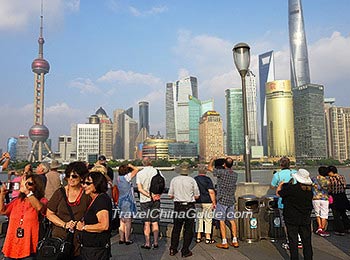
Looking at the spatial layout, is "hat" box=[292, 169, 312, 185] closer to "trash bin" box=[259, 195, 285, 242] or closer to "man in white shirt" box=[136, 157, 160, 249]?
"trash bin" box=[259, 195, 285, 242]

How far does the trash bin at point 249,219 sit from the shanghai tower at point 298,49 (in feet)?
652

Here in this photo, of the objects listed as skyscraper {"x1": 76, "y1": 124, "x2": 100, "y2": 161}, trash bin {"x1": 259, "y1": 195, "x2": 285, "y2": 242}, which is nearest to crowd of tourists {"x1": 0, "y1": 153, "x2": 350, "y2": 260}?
trash bin {"x1": 259, "y1": 195, "x2": 285, "y2": 242}

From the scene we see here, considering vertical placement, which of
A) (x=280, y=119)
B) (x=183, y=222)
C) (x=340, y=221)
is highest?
(x=280, y=119)

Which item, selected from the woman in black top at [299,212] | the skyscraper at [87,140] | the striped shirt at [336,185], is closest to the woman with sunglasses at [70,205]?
the woman in black top at [299,212]

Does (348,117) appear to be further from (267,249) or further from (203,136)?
(267,249)

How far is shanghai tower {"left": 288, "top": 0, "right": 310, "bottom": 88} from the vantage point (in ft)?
621

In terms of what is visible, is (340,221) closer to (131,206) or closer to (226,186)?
(226,186)

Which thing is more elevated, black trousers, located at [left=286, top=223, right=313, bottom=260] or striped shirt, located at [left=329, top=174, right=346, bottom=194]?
striped shirt, located at [left=329, top=174, right=346, bottom=194]

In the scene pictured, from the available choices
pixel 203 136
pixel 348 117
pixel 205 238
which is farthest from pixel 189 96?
pixel 205 238

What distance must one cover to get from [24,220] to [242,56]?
632cm

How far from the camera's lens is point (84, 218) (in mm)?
3289

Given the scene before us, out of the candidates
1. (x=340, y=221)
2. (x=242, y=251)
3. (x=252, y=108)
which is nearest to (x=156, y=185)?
(x=242, y=251)

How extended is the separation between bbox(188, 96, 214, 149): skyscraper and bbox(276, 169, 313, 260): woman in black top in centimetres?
17769

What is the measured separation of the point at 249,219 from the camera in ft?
20.7
